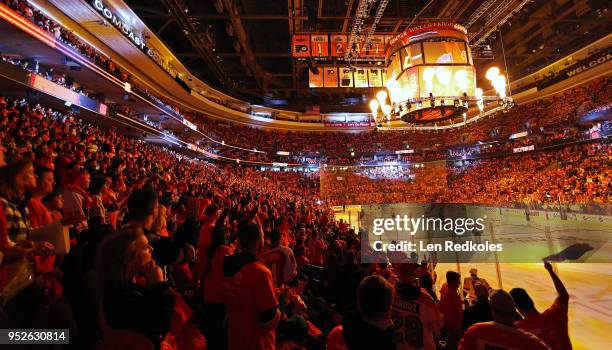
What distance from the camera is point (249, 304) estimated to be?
2.12 m

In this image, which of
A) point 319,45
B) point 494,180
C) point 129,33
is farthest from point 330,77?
point 494,180

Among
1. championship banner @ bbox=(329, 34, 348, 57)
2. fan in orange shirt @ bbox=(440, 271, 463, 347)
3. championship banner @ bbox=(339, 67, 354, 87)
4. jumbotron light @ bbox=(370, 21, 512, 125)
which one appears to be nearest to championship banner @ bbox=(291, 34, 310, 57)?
championship banner @ bbox=(329, 34, 348, 57)

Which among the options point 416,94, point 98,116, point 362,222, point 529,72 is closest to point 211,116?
point 98,116

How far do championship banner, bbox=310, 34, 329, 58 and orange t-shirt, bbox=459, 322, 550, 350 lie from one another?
11.9 m

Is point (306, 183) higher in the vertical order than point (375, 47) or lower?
lower

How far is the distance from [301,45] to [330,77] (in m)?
3.04

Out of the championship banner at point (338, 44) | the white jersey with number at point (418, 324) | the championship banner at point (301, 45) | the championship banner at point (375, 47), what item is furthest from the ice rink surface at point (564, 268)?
the championship banner at point (301, 45)

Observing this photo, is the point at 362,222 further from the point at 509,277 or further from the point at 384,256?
the point at 384,256

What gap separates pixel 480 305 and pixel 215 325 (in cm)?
286

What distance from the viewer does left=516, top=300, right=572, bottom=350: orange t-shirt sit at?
2.72 metres

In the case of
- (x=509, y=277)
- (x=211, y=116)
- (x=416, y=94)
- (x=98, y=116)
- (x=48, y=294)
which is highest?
(x=211, y=116)

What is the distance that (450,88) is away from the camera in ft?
23.4

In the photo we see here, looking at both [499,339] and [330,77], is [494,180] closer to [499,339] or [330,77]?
[330,77]

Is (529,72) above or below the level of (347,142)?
above
